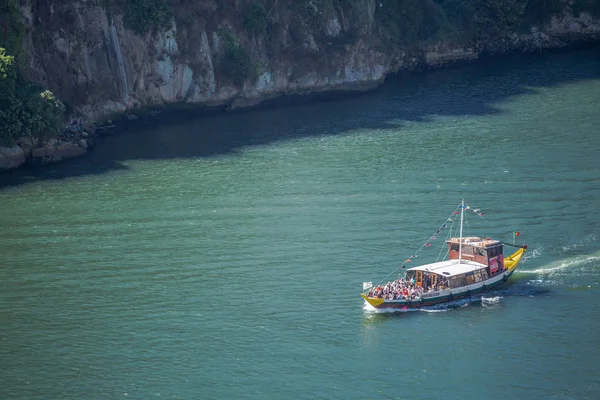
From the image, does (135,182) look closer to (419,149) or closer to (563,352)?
(419,149)

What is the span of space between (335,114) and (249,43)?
15.8m

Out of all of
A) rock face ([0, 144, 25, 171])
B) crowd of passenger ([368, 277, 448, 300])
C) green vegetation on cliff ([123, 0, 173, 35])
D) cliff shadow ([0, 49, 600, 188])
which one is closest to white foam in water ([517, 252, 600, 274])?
crowd of passenger ([368, 277, 448, 300])

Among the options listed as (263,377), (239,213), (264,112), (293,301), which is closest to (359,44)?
(264,112)

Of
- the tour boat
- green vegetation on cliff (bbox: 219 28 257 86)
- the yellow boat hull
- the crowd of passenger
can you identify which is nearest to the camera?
the yellow boat hull

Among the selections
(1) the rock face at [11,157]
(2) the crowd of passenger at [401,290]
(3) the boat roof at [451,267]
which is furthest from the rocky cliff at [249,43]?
(2) the crowd of passenger at [401,290]

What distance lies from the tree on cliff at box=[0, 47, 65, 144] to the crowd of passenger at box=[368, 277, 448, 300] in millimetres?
47787

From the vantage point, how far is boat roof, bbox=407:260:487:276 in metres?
75.9

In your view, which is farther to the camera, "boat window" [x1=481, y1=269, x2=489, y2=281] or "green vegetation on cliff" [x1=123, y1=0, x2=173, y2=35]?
"green vegetation on cliff" [x1=123, y1=0, x2=173, y2=35]

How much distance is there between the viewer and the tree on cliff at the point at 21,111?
352ft

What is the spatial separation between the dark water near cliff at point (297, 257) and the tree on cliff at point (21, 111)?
15.1 ft

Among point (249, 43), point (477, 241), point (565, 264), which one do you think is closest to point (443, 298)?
point (477, 241)

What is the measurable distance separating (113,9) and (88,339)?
6223 centimetres

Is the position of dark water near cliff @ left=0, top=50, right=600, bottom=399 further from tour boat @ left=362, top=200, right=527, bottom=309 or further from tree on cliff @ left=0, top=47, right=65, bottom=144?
tree on cliff @ left=0, top=47, right=65, bottom=144

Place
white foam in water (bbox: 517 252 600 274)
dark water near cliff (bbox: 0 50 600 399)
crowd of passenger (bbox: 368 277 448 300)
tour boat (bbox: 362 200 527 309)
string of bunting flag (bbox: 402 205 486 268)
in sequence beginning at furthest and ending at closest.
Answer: string of bunting flag (bbox: 402 205 486 268)
white foam in water (bbox: 517 252 600 274)
tour boat (bbox: 362 200 527 309)
crowd of passenger (bbox: 368 277 448 300)
dark water near cliff (bbox: 0 50 600 399)
